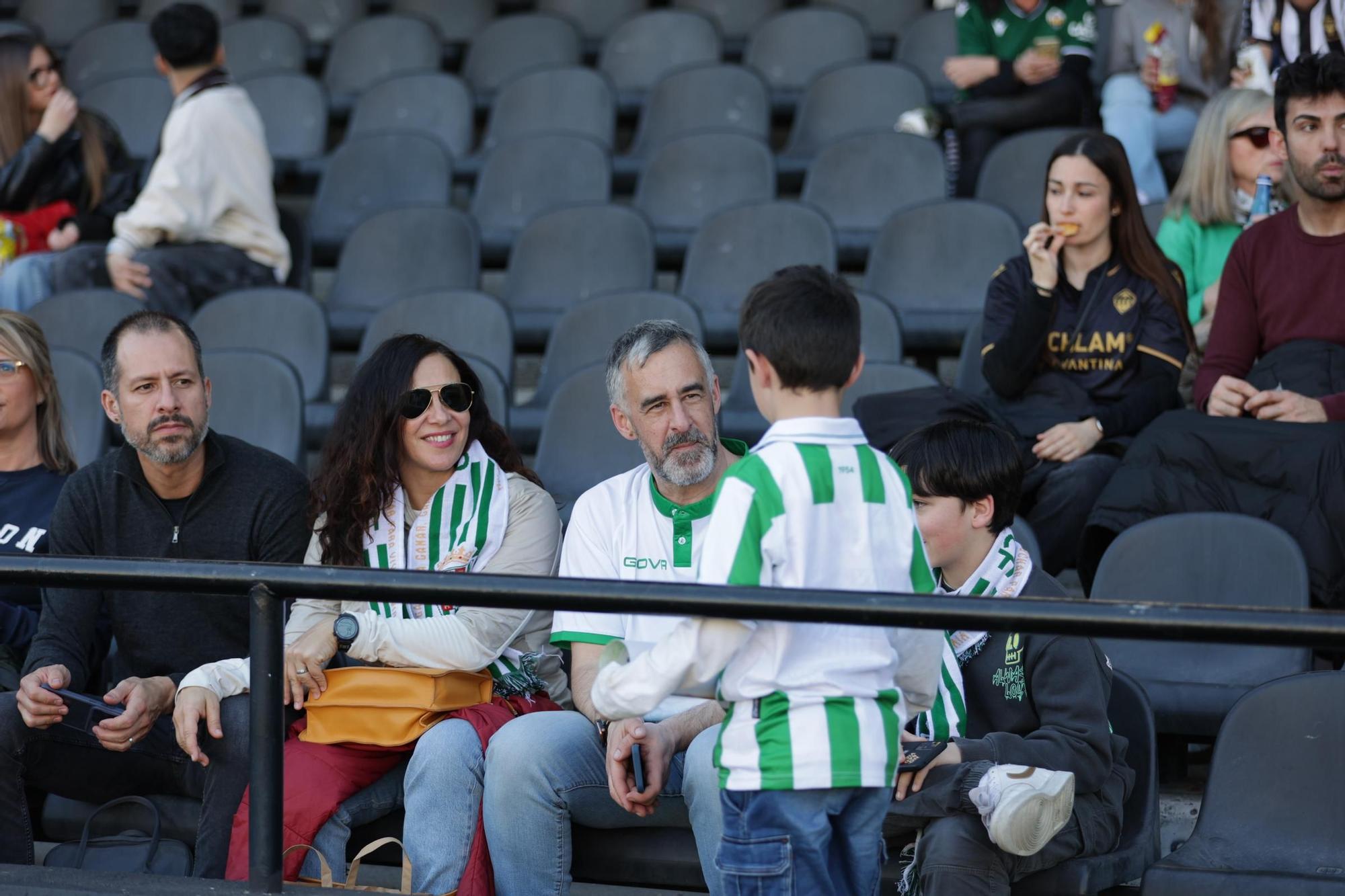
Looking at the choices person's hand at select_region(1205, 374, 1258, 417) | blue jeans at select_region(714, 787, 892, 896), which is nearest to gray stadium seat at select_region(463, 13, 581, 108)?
person's hand at select_region(1205, 374, 1258, 417)

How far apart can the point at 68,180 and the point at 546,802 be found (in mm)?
3715

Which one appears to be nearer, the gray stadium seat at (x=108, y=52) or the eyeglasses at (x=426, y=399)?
the eyeglasses at (x=426, y=399)

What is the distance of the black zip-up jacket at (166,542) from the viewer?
120 inches

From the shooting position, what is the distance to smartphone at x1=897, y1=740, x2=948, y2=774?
2359 mm

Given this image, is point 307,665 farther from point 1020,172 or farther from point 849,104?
point 849,104

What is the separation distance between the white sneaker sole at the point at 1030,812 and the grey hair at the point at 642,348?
0.93 metres

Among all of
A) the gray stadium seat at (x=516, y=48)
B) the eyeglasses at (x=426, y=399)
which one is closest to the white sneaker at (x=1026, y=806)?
the eyeglasses at (x=426, y=399)

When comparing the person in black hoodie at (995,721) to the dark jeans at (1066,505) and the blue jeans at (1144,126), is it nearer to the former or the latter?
the dark jeans at (1066,505)

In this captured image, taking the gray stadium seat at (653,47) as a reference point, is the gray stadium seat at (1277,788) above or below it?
below

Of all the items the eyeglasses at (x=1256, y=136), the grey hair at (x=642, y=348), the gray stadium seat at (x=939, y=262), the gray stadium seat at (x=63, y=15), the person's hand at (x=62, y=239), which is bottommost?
the grey hair at (x=642, y=348)

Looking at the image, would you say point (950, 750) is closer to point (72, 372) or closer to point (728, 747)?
point (728, 747)

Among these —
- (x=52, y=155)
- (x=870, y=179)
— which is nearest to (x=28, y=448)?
(x=52, y=155)

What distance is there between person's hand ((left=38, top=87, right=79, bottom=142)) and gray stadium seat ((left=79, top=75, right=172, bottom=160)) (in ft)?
3.68

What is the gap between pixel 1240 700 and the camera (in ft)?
8.59
